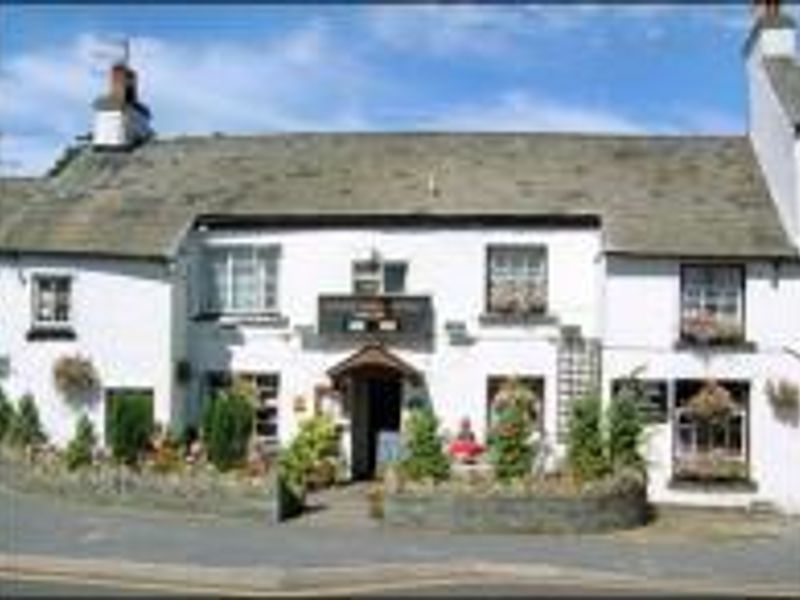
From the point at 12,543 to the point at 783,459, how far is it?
582 inches

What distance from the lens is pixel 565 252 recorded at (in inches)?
1264

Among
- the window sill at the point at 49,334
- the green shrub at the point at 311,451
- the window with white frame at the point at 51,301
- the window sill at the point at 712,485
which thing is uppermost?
the window with white frame at the point at 51,301

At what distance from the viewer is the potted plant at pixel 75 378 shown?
3288 centimetres

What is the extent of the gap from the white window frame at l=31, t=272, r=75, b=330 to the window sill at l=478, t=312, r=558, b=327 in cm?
844

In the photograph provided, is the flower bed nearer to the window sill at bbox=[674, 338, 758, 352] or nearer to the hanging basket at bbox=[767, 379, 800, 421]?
the window sill at bbox=[674, 338, 758, 352]

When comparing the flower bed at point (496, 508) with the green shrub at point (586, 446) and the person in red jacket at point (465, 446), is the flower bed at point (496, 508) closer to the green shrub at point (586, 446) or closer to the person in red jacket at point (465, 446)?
the green shrub at point (586, 446)

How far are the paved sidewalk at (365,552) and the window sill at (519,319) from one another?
6681 millimetres

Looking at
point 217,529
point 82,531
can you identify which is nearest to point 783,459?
point 217,529

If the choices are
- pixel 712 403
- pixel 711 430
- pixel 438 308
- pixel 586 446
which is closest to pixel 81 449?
pixel 438 308

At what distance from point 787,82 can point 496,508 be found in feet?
39.9

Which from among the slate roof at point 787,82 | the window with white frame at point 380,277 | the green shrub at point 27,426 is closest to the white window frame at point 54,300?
the green shrub at point 27,426

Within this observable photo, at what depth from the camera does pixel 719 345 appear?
30719 millimetres

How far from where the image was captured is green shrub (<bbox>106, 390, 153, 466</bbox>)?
29312mm

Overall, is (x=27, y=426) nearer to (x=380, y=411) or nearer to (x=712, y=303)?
(x=380, y=411)
